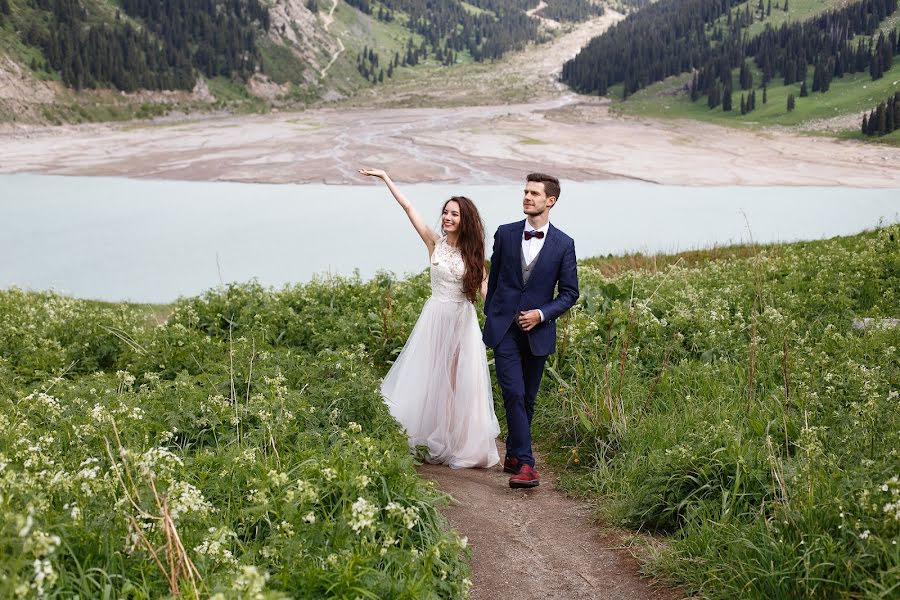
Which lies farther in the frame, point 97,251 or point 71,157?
point 71,157

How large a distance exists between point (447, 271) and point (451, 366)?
3.63 ft

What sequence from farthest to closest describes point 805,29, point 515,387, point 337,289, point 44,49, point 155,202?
point 805,29 < point 44,49 < point 155,202 < point 337,289 < point 515,387

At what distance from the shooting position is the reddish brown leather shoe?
8523 mm

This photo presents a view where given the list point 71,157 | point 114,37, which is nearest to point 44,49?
point 114,37

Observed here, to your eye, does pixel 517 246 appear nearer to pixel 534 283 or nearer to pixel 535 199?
pixel 534 283

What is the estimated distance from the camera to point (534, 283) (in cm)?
852

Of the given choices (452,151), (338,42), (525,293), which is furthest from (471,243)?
(338,42)

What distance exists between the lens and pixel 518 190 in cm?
4475

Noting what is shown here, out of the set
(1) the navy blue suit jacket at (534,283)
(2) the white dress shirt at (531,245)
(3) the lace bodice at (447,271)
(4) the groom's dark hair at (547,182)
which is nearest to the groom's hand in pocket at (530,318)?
(1) the navy blue suit jacket at (534,283)

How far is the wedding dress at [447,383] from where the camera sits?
30.8 feet

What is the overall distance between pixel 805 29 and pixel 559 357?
4058 inches

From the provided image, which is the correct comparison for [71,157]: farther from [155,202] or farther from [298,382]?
A: [298,382]

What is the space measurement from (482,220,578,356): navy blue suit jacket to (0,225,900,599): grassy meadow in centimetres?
145

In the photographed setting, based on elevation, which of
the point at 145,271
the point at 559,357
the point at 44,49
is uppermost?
the point at 44,49
